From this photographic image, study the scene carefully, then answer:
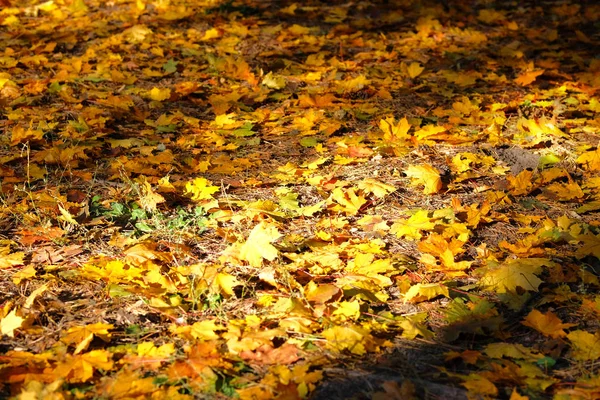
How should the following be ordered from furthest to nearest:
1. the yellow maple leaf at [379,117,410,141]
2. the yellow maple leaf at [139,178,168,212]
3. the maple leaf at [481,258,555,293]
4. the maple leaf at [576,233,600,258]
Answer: the yellow maple leaf at [379,117,410,141], the yellow maple leaf at [139,178,168,212], the maple leaf at [576,233,600,258], the maple leaf at [481,258,555,293]

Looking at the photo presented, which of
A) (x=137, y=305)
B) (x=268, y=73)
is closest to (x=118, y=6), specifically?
(x=268, y=73)

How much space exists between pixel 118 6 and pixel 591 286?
4633 mm

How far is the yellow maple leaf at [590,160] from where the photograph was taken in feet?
11.5

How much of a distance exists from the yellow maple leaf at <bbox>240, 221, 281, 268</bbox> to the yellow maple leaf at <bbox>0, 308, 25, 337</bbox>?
77 centimetres

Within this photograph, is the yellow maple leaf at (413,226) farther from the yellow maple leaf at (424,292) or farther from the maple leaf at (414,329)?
the maple leaf at (414,329)

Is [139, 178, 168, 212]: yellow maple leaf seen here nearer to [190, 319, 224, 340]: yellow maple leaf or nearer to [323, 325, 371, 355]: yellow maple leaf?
[190, 319, 224, 340]: yellow maple leaf

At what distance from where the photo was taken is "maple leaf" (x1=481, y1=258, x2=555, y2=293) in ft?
8.23

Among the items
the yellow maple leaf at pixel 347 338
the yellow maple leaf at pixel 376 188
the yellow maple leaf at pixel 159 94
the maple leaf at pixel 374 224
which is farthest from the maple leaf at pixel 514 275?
the yellow maple leaf at pixel 159 94

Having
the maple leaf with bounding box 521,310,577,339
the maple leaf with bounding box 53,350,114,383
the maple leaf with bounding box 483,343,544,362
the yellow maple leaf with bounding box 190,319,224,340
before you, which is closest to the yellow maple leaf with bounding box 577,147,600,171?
the maple leaf with bounding box 521,310,577,339

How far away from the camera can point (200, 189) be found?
319 cm

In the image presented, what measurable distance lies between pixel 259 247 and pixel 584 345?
1.10 meters

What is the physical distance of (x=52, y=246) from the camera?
2752mm

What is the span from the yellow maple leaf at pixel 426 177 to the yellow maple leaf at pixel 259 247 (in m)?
0.92

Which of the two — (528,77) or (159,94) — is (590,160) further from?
(159,94)
